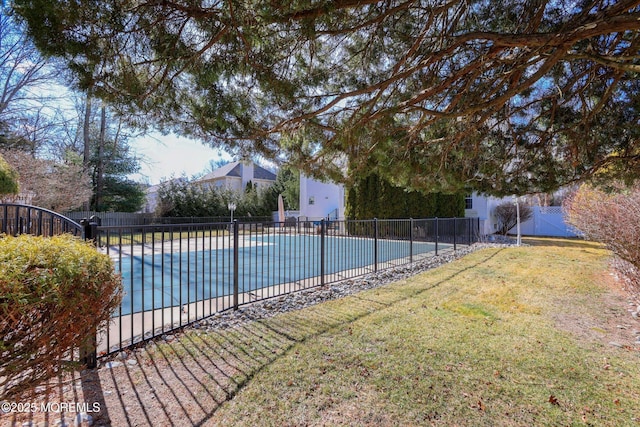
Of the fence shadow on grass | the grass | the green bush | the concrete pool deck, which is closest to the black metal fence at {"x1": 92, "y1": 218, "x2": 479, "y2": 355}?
the concrete pool deck

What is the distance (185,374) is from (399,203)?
15.1 metres

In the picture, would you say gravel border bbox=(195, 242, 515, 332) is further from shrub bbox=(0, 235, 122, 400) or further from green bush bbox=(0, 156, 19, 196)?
green bush bbox=(0, 156, 19, 196)

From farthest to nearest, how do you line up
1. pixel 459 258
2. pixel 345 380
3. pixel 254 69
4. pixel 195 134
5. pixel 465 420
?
pixel 459 258
pixel 195 134
pixel 254 69
pixel 345 380
pixel 465 420

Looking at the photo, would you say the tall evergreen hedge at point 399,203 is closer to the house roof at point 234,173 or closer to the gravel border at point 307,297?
the gravel border at point 307,297

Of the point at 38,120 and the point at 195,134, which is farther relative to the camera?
the point at 38,120

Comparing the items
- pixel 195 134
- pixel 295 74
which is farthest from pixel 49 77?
pixel 295 74

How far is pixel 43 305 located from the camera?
155cm

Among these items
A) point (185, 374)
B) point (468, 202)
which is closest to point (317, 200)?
point (468, 202)

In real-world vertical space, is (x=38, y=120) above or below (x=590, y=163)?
above

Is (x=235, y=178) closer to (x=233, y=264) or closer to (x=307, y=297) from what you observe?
(x=233, y=264)

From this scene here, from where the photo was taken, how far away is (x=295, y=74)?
3.77 meters

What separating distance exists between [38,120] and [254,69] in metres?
19.7

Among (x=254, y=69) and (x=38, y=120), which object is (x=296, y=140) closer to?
(x=254, y=69)

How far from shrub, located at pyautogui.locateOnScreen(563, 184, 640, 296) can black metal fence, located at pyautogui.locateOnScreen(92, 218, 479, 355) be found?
4130 millimetres
